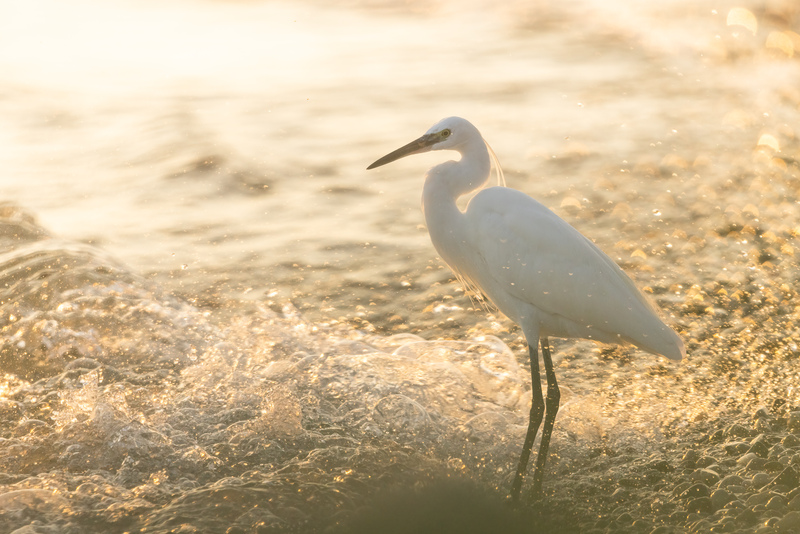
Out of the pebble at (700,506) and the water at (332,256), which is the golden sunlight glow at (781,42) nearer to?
the water at (332,256)

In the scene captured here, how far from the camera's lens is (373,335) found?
14.4 feet

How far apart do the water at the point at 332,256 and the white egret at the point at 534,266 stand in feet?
1.41

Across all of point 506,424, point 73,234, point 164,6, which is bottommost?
point 506,424

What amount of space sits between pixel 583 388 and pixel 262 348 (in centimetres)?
172

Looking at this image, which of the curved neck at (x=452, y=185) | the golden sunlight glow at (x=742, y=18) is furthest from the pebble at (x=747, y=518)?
the golden sunlight glow at (x=742, y=18)

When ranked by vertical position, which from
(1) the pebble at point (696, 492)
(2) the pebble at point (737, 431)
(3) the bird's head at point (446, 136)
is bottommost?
(1) the pebble at point (696, 492)

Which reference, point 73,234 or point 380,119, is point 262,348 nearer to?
point 73,234

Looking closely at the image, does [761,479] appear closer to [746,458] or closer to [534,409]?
[746,458]

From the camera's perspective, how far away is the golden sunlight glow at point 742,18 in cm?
1033

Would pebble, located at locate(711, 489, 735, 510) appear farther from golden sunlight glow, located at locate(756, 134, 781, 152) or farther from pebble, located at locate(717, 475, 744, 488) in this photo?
golden sunlight glow, located at locate(756, 134, 781, 152)

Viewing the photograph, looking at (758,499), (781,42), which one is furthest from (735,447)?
(781,42)

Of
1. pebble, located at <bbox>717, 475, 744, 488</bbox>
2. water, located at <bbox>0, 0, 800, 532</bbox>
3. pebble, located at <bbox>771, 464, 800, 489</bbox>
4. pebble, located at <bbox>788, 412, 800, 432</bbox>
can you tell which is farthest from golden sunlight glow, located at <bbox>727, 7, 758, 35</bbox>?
pebble, located at <bbox>717, 475, 744, 488</bbox>

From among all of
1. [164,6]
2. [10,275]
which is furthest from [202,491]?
[164,6]

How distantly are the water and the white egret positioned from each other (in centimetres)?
43
